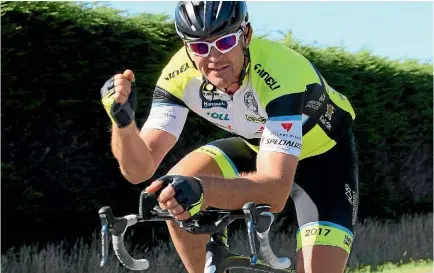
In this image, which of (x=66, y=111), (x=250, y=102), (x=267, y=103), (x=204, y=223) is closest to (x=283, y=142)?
(x=267, y=103)

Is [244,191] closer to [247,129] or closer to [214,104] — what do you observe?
[214,104]

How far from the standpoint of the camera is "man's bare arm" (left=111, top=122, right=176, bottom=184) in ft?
13.1

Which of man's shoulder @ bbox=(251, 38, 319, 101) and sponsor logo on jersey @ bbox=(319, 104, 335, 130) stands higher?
man's shoulder @ bbox=(251, 38, 319, 101)

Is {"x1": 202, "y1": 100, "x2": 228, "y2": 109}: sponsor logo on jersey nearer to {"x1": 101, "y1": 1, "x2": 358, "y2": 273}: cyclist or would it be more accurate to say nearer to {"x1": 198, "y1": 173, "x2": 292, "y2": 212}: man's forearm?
{"x1": 101, "y1": 1, "x2": 358, "y2": 273}: cyclist

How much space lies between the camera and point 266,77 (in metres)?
4.42

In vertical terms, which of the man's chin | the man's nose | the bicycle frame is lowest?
the bicycle frame

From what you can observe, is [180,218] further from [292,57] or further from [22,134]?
[22,134]

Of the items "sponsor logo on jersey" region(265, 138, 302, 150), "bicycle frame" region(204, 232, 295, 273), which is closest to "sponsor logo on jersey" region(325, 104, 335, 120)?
"sponsor logo on jersey" region(265, 138, 302, 150)

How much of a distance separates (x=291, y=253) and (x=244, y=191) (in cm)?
746

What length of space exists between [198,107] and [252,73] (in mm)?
455

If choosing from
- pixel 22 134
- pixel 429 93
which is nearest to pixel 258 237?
pixel 22 134

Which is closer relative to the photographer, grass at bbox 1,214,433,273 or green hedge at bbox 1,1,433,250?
green hedge at bbox 1,1,433,250

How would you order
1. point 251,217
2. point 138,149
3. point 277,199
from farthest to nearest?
1. point 138,149
2. point 277,199
3. point 251,217

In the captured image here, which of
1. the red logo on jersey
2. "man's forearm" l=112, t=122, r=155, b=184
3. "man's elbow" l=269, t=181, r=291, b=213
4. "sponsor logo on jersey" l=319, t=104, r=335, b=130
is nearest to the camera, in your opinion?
"man's elbow" l=269, t=181, r=291, b=213
